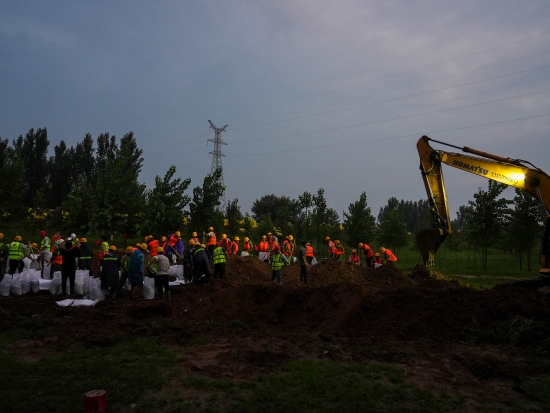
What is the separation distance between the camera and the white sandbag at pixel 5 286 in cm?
1423

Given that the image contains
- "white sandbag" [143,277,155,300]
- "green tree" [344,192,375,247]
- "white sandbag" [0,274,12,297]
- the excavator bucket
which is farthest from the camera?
"green tree" [344,192,375,247]

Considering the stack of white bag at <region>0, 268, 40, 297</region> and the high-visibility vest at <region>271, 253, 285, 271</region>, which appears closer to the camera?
the stack of white bag at <region>0, 268, 40, 297</region>

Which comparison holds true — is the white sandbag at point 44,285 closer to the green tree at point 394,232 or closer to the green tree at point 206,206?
the green tree at point 206,206

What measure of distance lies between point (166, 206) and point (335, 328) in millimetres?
19523

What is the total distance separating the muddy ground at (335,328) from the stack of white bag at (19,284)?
68cm

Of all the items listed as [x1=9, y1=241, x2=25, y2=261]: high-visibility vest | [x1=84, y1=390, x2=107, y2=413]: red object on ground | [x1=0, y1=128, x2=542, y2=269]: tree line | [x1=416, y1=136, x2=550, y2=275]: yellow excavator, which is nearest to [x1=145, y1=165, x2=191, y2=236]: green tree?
[x1=0, y1=128, x2=542, y2=269]: tree line

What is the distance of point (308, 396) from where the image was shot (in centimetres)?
601

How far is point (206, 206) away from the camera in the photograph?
29.3 meters

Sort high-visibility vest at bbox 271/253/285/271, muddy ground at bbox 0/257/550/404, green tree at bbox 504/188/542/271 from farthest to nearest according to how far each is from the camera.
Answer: green tree at bbox 504/188/542/271
high-visibility vest at bbox 271/253/285/271
muddy ground at bbox 0/257/550/404

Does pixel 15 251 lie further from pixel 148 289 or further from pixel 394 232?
pixel 394 232

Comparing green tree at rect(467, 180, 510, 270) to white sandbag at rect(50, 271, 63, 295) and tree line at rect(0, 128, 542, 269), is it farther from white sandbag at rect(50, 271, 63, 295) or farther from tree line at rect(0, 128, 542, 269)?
white sandbag at rect(50, 271, 63, 295)

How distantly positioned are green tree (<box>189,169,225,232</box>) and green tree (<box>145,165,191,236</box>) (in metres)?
0.64

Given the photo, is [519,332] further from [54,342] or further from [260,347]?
[54,342]

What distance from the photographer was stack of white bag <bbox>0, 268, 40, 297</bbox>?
14.3m
